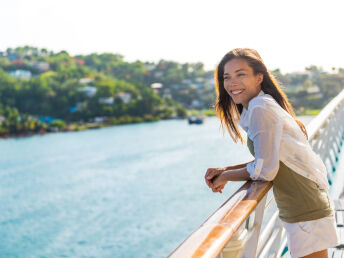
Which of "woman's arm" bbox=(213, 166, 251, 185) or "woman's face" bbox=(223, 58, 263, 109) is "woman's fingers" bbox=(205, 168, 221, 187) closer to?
"woman's arm" bbox=(213, 166, 251, 185)

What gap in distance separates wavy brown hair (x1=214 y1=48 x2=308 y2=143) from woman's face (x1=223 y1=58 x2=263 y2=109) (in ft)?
0.04

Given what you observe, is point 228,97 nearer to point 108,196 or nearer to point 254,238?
point 254,238

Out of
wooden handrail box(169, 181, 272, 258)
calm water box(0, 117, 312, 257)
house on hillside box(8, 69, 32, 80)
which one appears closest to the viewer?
wooden handrail box(169, 181, 272, 258)

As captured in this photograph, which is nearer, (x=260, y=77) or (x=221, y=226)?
(x=221, y=226)

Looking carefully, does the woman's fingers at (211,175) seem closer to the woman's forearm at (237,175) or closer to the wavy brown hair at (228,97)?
the woman's forearm at (237,175)

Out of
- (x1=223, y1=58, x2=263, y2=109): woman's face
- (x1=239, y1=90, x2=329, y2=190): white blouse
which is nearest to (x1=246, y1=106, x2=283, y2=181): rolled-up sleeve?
(x1=239, y1=90, x2=329, y2=190): white blouse

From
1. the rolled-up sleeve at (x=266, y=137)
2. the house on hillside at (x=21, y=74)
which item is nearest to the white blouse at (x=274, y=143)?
the rolled-up sleeve at (x=266, y=137)

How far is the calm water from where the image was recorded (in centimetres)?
1977

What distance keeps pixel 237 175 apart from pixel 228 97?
0.26 metres

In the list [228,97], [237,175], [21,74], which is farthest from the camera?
[21,74]

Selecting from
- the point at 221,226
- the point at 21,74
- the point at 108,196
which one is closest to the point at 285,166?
the point at 221,226

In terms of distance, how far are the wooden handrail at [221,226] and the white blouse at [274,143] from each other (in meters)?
0.05

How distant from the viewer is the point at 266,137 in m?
0.84

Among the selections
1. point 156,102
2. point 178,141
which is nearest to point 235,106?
point 178,141
